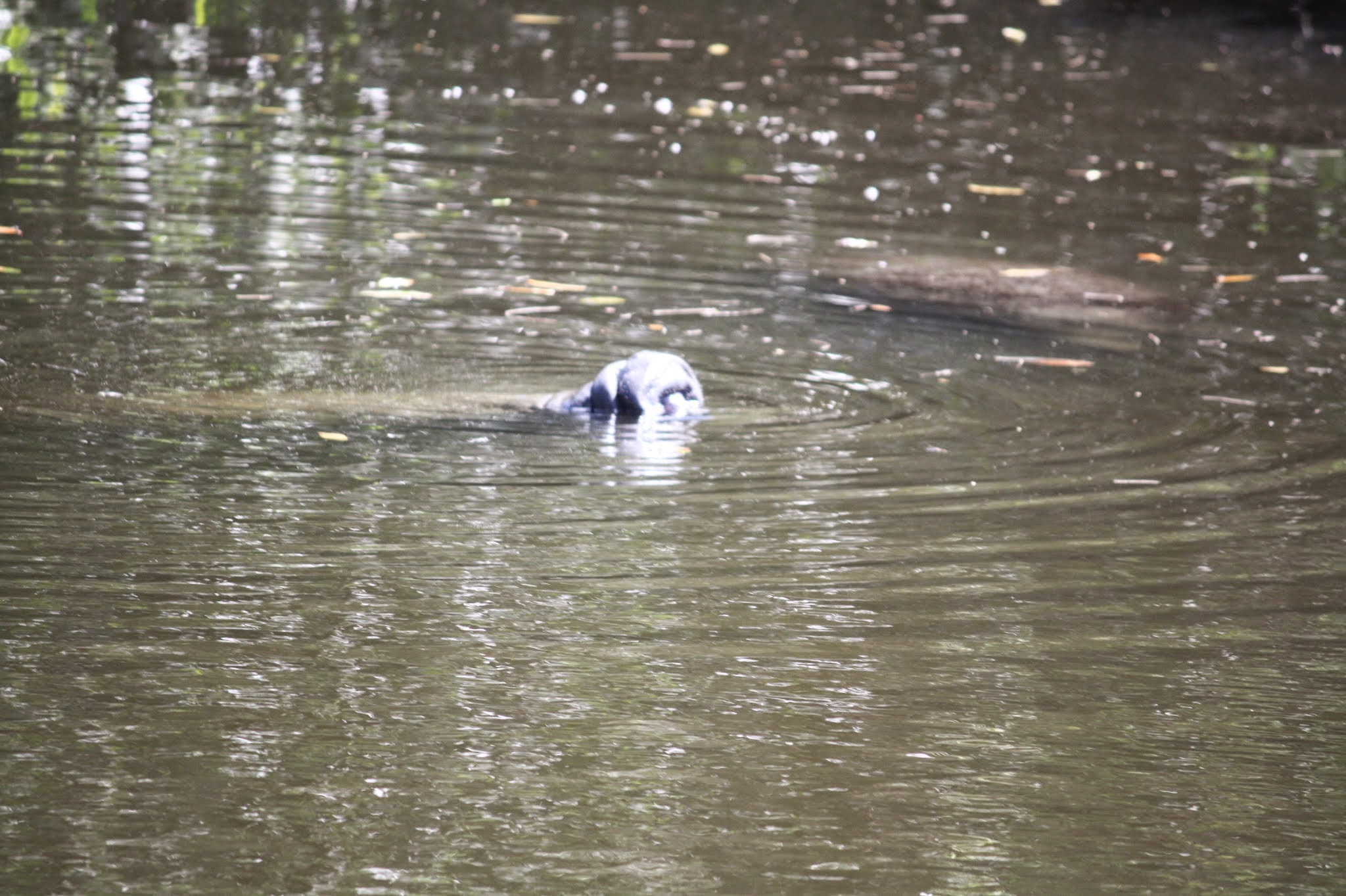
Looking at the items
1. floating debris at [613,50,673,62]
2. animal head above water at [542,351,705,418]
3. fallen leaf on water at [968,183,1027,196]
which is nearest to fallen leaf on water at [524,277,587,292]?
animal head above water at [542,351,705,418]

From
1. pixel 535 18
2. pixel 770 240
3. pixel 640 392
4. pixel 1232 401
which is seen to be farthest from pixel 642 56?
pixel 640 392

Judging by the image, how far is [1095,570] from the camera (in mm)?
5492

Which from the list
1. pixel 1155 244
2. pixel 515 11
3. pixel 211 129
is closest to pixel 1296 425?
pixel 1155 244

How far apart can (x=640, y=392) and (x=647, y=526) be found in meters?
1.42

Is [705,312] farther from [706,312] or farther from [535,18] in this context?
[535,18]

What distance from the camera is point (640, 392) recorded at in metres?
7.07

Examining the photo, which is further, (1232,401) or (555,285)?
(555,285)

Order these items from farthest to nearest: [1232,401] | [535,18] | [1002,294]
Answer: [535,18] < [1002,294] < [1232,401]

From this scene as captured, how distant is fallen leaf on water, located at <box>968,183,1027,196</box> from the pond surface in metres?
0.04

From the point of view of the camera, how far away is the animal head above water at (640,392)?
23.3ft

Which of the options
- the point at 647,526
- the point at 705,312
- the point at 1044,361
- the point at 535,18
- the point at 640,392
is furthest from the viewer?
the point at 535,18

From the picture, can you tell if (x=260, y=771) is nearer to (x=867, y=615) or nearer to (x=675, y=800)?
(x=675, y=800)

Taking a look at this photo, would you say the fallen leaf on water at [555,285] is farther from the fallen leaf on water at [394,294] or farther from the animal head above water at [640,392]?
the animal head above water at [640,392]

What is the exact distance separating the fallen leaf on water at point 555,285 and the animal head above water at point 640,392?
2013 millimetres
